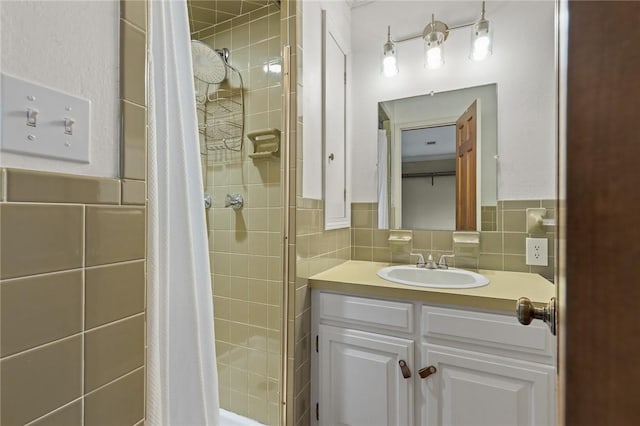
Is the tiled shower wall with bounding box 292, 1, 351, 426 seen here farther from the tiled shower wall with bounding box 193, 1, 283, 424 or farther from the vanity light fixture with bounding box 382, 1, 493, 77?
the vanity light fixture with bounding box 382, 1, 493, 77

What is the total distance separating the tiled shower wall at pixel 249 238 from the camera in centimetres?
158

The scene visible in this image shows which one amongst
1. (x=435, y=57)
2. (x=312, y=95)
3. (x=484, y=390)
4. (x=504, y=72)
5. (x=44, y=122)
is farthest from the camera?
(x=435, y=57)

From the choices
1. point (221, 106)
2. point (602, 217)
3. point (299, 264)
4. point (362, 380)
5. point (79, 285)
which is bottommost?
point (362, 380)

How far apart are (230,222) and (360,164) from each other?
2.88 ft

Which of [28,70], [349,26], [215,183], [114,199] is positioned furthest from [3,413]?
[349,26]

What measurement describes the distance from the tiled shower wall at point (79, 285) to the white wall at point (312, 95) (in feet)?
2.77

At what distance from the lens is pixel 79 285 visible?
451mm

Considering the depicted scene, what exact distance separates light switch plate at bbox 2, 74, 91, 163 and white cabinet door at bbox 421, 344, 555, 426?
126 centimetres

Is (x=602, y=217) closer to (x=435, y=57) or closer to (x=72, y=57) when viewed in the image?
(x=72, y=57)

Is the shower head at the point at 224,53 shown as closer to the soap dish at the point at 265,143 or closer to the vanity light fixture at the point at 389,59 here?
the soap dish at the point at 265,143

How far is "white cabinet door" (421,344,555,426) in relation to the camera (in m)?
1.00

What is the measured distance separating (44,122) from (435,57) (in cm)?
175

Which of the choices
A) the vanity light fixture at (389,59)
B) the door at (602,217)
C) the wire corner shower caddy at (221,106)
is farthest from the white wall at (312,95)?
the door at (602,217)

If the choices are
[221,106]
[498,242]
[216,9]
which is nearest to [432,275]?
[498,242]
